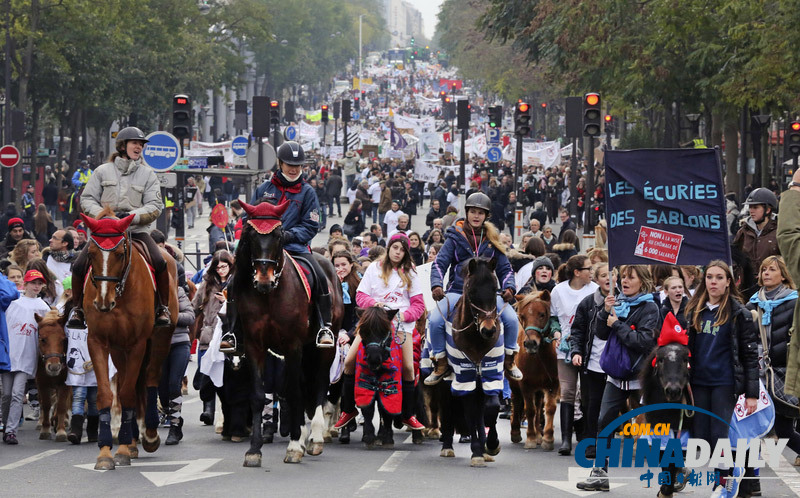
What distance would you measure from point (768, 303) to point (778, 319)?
16 cm

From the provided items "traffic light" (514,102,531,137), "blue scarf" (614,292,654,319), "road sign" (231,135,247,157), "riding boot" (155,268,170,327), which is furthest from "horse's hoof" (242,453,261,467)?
"road sign" (231,135,247,157)

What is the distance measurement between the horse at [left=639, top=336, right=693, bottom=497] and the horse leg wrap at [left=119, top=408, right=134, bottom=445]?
4.33m

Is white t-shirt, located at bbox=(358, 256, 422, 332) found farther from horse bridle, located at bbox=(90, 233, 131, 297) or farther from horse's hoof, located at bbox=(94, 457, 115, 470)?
horse's hoof, located at bbox=(94, 457, 115, 470)

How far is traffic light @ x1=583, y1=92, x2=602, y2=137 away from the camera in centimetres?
2580

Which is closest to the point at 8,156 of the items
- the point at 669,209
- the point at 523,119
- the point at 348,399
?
the point at 523,119

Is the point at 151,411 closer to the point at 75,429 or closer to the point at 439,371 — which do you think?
the point at 75,429

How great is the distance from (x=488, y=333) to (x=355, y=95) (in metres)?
169

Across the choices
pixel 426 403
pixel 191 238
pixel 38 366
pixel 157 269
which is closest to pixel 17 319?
pixel 38 366

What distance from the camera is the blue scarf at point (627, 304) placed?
36.6 feet

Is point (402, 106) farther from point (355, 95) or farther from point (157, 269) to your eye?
point (157, 269)

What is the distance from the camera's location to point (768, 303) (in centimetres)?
1166

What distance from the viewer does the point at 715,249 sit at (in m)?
11.0

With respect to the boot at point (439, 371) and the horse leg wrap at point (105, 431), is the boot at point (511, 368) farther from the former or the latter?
the horse leg wrap at point (105, 431)

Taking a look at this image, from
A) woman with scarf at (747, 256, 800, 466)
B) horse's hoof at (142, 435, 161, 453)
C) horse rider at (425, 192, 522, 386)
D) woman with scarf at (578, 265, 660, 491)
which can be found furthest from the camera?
horse's hoof at (142, 435, 161, 453)
